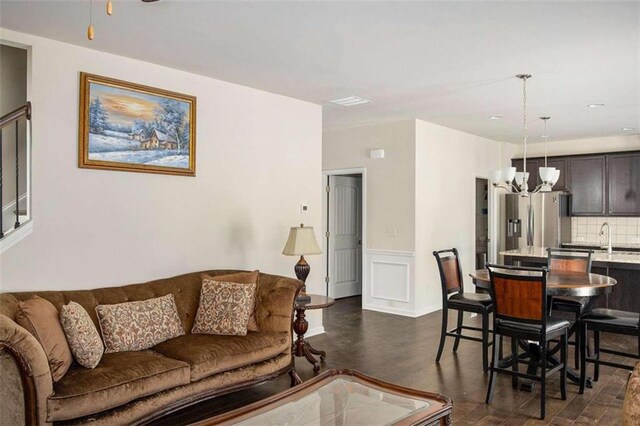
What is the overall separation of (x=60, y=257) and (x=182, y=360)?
1231mm

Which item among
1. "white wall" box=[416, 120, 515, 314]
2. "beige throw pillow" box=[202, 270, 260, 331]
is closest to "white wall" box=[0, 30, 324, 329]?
"beige throw pillow" box=[202, 270, 260, 331]

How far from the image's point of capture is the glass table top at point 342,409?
2455mm

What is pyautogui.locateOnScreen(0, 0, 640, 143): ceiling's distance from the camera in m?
3.04

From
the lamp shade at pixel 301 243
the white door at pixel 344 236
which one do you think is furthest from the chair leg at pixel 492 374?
the white door at pixel 344 236

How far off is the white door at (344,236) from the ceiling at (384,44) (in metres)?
2.58

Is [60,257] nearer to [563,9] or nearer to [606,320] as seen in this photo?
[563,9]

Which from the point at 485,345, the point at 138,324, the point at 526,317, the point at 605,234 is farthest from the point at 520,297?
the point at 605,234

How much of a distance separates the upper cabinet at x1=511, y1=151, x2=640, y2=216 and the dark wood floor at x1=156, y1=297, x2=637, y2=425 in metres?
3.00

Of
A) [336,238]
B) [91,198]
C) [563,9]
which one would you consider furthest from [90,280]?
[336,238]

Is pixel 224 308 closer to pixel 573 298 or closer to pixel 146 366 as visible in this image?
pixel 146 366

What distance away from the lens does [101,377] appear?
2.77m

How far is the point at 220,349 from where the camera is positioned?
3391 mm

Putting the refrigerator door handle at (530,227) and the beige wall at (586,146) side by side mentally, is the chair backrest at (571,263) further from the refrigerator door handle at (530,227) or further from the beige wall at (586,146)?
the beige wall at (586,146)

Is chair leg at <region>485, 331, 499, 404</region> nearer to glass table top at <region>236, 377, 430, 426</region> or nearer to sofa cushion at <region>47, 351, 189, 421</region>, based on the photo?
glass table top at <region>236, 377, 430, 426</region>
